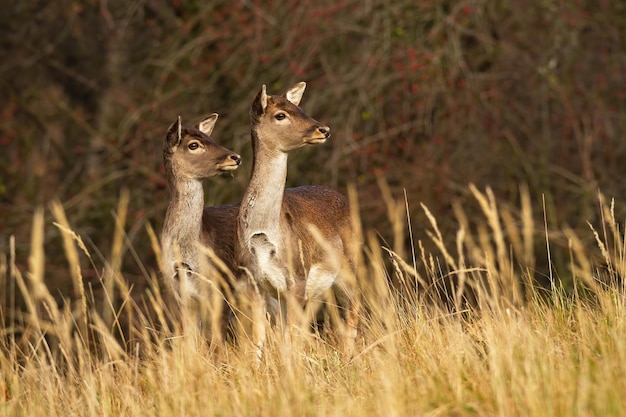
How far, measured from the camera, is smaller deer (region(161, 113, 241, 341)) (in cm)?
707

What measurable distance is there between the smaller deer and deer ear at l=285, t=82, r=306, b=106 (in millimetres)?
527

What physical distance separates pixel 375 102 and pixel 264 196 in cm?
471

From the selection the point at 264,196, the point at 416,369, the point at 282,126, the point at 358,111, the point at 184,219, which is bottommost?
the point at 358,111

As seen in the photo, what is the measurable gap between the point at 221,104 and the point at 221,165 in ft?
14.9

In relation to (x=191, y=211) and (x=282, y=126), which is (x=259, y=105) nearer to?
(x=282, y=126)

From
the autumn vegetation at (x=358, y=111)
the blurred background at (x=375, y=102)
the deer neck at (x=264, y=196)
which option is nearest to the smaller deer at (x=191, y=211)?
the deer neck at (x=264, y=196)

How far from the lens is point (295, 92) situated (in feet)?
24.8

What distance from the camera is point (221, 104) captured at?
11.7 m

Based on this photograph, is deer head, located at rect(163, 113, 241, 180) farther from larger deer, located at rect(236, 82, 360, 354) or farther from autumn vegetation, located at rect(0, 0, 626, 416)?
autumn vegetation, located at rect(0, 0, 626, 416)

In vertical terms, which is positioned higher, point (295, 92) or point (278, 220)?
point (295, 92)

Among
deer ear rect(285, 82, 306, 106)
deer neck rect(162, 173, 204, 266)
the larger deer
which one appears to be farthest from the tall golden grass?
deer ear rect(285, 82, 306, 106)

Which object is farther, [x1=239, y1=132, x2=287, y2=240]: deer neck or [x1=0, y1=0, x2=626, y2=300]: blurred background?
[x1=0, y1=0, x2=626, y2=300]: blurred background

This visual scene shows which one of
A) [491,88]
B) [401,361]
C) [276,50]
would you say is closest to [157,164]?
[276,50]

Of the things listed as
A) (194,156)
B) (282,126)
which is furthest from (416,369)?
(194,156)
